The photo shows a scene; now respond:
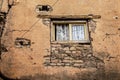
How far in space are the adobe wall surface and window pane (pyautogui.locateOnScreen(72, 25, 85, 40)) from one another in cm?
28

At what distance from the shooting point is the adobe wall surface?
7.84 m

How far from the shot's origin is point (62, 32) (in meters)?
8.48

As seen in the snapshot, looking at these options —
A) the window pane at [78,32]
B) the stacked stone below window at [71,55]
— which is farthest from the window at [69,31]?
the stacked stone below window at [71,55]

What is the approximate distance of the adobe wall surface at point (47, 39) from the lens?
25.7ft

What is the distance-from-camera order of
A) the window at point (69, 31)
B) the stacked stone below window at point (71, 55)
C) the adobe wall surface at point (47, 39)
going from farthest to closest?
1. the window at point (69, 31)
2. the stacked stone below window at point (71, 55)
3. the adobe wall surface at point (47, 39)

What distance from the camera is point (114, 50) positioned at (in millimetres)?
8203

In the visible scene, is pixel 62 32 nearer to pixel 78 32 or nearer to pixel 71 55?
pixel 78 32

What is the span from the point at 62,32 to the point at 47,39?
48 cm

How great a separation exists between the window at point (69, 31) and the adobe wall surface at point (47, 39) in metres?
0.20

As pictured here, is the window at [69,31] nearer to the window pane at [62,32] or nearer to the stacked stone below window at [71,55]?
the window pane at [62,32]

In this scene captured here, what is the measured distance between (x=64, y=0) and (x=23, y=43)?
1.66m

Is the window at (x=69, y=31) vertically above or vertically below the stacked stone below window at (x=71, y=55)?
above

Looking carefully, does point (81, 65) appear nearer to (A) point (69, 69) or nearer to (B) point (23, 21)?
(A) point (69, 69)

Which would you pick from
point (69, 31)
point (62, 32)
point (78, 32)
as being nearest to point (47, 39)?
point (62, 32)
